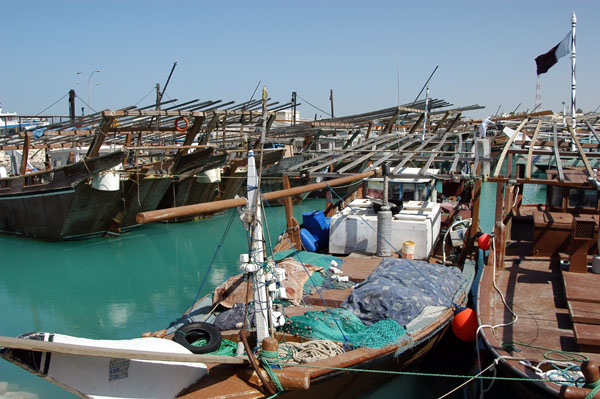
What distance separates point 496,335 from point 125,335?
27.1 ft

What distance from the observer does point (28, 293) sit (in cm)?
1585

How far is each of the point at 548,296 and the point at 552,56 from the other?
12383 millimetres

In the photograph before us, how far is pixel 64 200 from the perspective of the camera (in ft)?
69.5

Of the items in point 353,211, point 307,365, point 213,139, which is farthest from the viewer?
point 213,139

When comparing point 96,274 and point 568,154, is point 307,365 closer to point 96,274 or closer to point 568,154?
point 568,154

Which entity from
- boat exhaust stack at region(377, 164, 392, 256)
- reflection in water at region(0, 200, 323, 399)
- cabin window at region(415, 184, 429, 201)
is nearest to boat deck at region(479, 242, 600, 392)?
boat exhaust stack at region(377, 164, 392, 256)

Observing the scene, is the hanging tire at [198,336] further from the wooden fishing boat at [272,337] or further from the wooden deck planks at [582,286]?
the wooden deck planks at [582,286]

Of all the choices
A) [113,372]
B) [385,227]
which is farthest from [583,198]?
[113,372]

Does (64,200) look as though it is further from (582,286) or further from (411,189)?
(582,286)

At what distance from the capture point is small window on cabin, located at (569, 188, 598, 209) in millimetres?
11672

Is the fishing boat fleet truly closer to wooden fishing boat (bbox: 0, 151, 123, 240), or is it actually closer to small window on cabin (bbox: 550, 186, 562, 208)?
small window on cabin (bbox: 550, 186, 562, 208)

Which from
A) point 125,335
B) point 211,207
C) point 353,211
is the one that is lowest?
point 125,335

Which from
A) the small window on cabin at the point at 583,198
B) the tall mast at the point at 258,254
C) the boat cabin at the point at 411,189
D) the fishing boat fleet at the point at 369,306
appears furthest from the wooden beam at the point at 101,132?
the small window on cabin at the point at 583,198

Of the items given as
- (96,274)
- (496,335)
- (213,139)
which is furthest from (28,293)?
(213,139)
